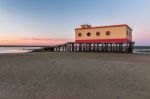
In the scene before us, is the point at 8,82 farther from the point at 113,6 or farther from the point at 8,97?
the point at 113,6

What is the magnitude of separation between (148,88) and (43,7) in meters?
22.0

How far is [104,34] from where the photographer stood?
24047 millimetres

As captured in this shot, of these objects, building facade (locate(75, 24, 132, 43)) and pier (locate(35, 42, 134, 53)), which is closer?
building facade (locate(75, 24, 132, 43))

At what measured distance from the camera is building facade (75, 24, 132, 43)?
22.5 metres

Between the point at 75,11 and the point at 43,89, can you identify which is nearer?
the point at 43,89

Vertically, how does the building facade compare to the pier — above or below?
above

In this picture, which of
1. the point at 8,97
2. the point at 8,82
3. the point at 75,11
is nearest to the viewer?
the point at 8,97

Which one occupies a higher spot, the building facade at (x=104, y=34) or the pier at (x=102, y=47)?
the building facade at (x=104, y=34)

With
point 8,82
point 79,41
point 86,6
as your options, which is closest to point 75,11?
point 86,6

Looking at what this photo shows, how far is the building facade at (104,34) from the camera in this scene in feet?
74.0

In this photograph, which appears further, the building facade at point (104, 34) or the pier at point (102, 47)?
the pier at point (102, 47)

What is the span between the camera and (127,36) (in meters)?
23.2

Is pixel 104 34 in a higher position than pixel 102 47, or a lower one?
higher

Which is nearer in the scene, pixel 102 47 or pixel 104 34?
pixel 104 34
